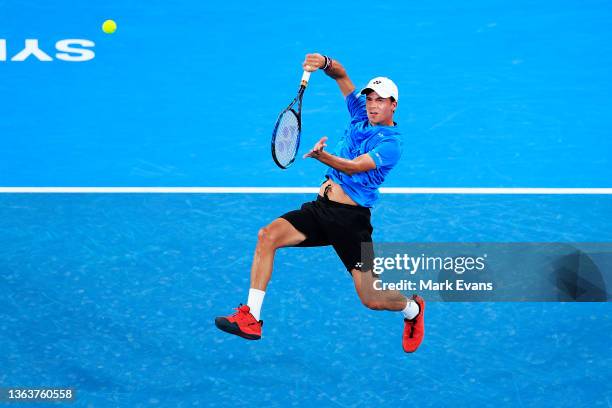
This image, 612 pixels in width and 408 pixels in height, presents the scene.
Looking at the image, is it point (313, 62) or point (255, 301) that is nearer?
point (255, 301)

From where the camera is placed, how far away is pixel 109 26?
649 inches

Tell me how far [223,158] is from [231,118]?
75cm

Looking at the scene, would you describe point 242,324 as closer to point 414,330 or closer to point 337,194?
point 337,194

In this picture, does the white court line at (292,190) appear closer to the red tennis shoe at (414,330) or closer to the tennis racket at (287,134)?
the red tennis shoe at (414,330)

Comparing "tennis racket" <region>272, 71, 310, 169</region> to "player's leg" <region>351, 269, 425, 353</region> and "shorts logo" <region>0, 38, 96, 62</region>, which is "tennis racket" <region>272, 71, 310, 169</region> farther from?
"shorts logo" <region>0, 38, 96, 62</region>

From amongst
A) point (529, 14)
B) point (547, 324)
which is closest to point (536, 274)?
point (547, 324)

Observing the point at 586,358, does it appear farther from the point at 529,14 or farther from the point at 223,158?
the point at 529,14

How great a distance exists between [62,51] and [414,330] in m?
7.02

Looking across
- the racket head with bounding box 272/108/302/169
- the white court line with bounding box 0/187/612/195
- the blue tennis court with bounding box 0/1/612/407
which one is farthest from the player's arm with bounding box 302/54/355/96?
the white court line with bounding box 0/187/612/195

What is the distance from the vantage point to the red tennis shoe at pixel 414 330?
11.5 metres

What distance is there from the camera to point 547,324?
12.3 m

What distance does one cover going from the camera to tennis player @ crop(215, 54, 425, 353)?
33.9 feet

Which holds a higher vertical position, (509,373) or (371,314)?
(371,314)

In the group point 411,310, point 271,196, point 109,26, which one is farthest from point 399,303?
point 109,26
